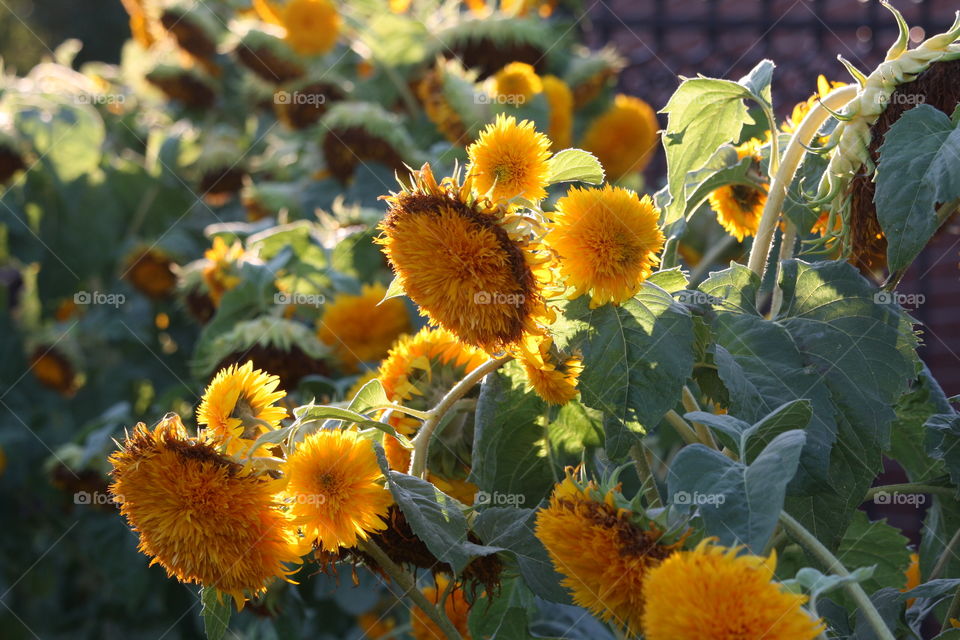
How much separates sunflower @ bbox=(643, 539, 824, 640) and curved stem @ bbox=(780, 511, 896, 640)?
0.16 feet

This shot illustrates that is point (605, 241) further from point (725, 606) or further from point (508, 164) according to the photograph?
point (725, 606)

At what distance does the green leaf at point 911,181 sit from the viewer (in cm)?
58

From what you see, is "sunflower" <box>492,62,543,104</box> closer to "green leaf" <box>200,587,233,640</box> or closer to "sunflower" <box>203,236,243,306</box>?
"sunflower" <box>203,236,243,306</box>

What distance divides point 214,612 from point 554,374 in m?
0.25

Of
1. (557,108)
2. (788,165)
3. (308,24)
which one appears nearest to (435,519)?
(788,165)

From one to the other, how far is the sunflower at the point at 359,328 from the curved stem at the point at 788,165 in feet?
1.87

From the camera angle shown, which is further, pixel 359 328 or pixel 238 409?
pixel 359 328

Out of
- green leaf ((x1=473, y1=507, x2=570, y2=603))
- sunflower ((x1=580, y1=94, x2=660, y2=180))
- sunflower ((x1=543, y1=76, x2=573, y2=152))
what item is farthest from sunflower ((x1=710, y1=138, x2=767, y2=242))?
sunflower ((x1=580, y1=94, x2=660, y2=180))

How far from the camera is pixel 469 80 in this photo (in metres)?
1.50

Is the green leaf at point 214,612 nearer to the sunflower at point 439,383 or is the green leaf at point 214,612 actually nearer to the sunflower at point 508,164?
the sunflower at point 439,383

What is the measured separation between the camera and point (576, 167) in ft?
2.09

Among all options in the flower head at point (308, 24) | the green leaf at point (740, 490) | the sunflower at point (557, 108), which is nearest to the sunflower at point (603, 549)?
the green leaf at point (740, 490)

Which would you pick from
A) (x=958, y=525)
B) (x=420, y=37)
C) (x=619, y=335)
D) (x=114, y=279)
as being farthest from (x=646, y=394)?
(x=114, y=279)

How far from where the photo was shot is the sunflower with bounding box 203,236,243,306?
1.23m
